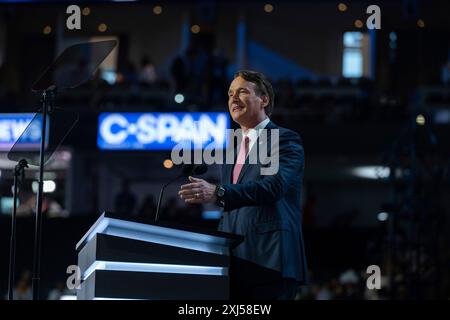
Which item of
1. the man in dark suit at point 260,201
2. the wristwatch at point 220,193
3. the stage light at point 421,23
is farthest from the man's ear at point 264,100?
the stage light at point 421,23

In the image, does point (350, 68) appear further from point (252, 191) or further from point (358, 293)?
point (252, 191)

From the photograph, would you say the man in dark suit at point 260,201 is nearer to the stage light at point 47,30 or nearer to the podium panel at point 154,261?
the podium panel at point 154,261

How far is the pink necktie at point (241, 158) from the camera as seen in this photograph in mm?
3631

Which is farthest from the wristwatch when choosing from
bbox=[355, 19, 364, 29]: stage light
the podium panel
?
bbox=[355, 19, 364, 29]: stage light

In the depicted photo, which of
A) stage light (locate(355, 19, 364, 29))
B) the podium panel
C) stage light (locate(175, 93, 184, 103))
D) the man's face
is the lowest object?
the podium panel

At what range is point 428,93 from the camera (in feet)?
46.0

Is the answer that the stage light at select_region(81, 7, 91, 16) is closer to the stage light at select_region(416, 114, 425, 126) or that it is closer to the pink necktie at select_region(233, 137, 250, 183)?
the stage light at select_region(416, 114, 425, 126)

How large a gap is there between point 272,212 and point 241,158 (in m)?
0.28

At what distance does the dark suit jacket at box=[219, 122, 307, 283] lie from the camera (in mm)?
3393

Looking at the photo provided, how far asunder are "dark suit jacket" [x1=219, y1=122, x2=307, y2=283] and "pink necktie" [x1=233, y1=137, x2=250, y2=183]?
0.04 m

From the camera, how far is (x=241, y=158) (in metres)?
3.65

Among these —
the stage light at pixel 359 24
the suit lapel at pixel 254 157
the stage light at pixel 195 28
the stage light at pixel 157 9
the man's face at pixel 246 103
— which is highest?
the stage light at pixel 157 9

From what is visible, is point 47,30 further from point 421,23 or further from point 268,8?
point 421,23

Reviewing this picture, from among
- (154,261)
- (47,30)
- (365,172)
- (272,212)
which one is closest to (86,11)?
(47,30)
